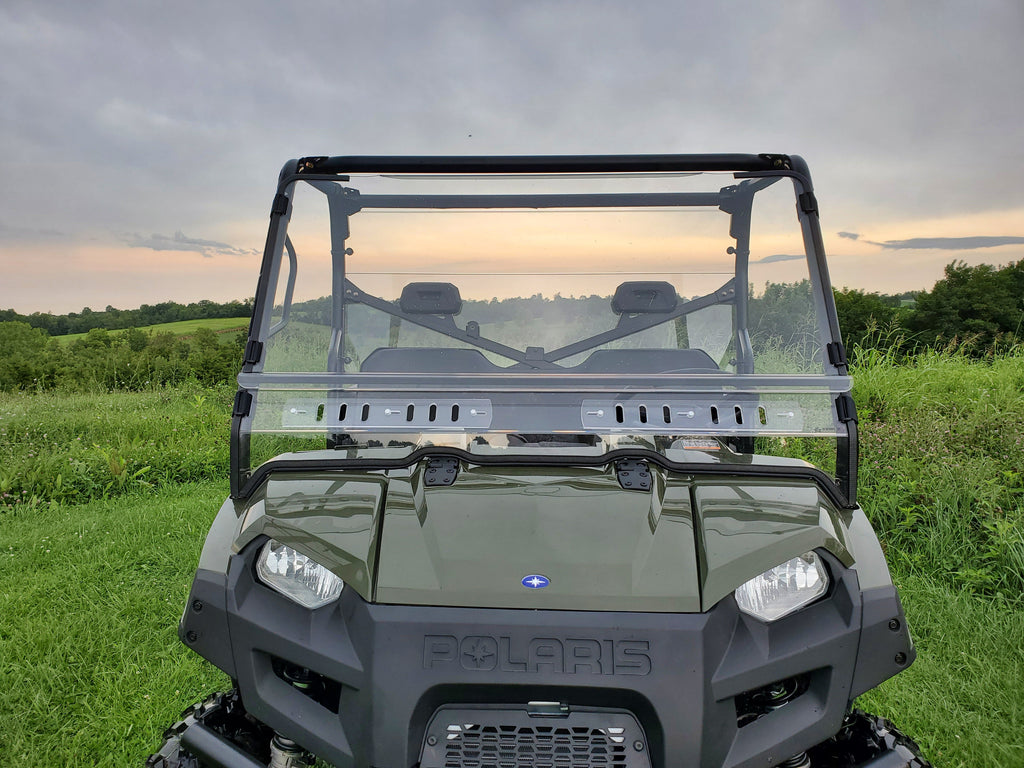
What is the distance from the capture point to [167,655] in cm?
306

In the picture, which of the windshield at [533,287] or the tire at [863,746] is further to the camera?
the windshield at [533,287]

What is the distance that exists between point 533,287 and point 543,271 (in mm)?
59

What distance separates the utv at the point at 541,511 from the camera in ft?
4.25

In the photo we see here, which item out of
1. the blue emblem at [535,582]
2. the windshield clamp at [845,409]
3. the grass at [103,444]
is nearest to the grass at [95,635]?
the grass at [103,444]

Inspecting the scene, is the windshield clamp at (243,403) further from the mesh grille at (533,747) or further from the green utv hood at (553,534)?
the mesh grille at (533,747)

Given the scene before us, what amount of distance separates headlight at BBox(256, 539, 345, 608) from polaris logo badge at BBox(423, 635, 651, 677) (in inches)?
10.9

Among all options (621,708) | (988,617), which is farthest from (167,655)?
(988,617)

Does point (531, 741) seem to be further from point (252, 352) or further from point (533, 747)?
point (252, 352)

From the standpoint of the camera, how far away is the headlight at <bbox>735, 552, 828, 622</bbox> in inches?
55.3

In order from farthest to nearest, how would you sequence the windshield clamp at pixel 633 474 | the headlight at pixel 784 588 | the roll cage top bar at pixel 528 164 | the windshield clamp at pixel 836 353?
the roll cage top bar at pixel 528 164
the windshield clamp at pixel 836 353
the windshield clamp at pixel 633 474
the headlight at pixel 784 588

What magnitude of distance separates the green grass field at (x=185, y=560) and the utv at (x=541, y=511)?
1.41m

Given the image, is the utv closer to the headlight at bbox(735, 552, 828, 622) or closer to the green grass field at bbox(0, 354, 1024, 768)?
the headlight at bbox(735, 552, 828, 622)

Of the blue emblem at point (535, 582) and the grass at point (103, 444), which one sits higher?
the blue emblem at point (535, 582)

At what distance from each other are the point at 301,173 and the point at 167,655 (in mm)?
2268
